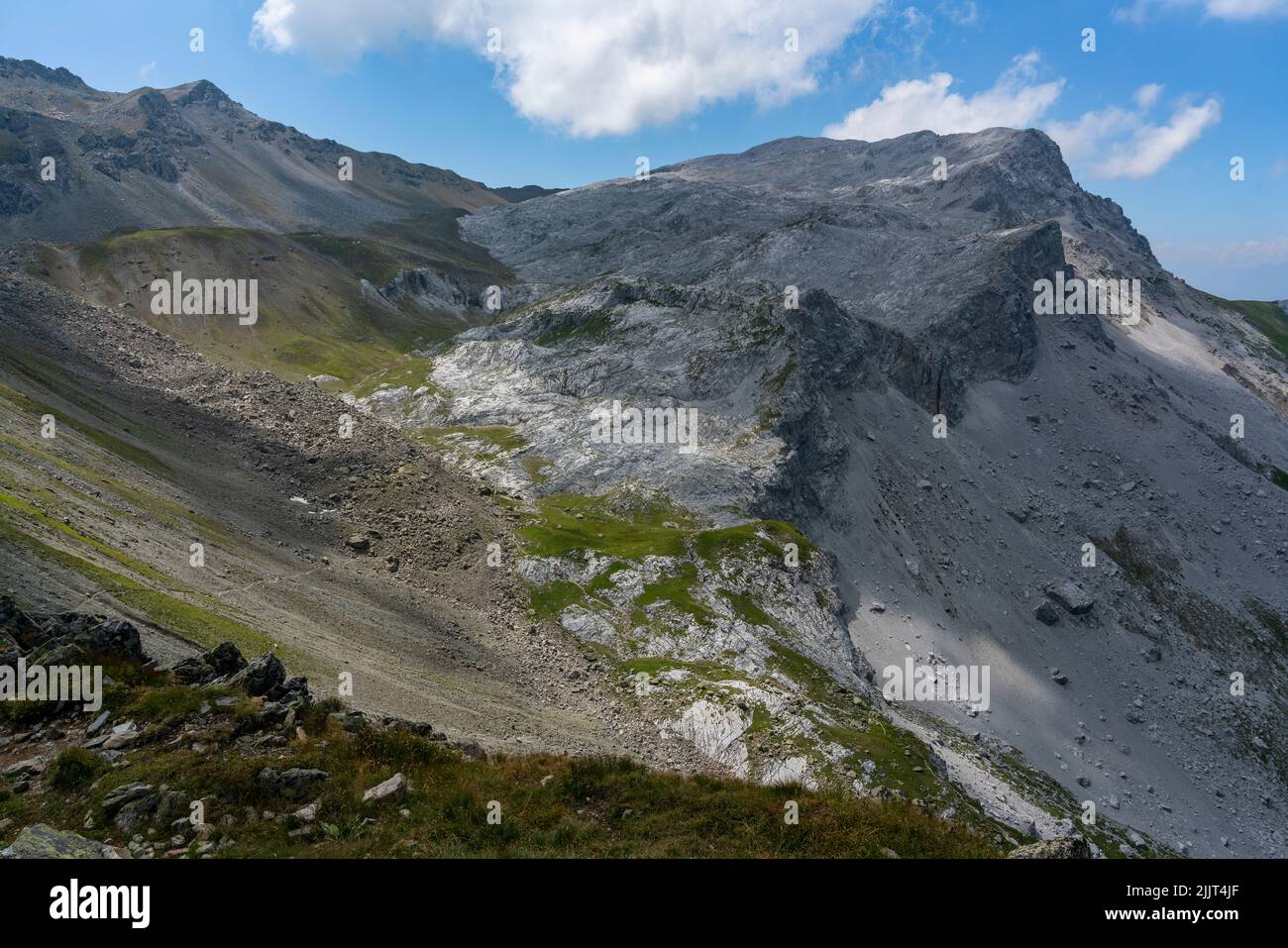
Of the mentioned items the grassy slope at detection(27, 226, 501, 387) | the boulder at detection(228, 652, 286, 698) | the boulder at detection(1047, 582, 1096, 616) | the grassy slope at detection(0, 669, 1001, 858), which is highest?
the grassy slope at detection(27, 226, 501, 387)

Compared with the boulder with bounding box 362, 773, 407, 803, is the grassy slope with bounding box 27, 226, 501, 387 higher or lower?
higher

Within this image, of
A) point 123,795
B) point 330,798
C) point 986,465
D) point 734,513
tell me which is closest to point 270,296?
point 734,513

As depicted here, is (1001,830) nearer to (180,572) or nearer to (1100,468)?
(180,572)

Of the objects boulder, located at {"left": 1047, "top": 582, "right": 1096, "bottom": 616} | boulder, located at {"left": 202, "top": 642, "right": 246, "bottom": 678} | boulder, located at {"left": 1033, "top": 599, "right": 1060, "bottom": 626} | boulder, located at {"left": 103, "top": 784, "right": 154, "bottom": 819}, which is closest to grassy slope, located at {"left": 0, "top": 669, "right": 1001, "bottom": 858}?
boulder, located at {"left": 103, "top": 784, "right": 154, "bottom": 819}

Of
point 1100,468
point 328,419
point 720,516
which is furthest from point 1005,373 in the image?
point 328,419

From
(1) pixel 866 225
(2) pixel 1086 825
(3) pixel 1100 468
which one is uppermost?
(1) pixel 866 225

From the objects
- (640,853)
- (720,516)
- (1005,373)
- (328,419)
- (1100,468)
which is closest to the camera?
(640,853)

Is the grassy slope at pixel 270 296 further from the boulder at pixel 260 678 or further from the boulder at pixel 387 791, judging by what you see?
the boulder at pixel 387 791

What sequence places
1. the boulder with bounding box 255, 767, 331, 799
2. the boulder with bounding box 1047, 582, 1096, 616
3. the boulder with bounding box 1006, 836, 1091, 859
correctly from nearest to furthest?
the boulder with bounding box 1006, 836, 1091, 859 → the boulder with bounding box 255, 767, 331, 799 → the boulder with bounding box 1047, 582, 1096, 616

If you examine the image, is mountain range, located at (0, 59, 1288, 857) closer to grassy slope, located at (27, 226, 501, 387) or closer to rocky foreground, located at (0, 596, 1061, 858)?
grassy slope, located at (27, 226, 501, 387)

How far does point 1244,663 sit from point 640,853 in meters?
113

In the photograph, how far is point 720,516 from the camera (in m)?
77.1

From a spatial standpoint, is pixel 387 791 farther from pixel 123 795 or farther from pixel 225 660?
pixel 225 660

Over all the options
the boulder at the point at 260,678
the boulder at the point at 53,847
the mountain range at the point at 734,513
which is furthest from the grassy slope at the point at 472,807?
the mountain range at the point at 734,513
